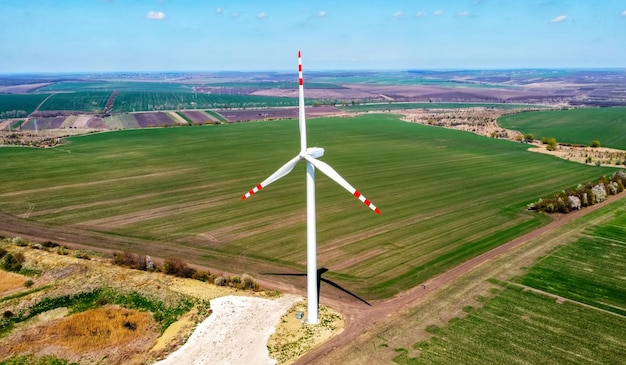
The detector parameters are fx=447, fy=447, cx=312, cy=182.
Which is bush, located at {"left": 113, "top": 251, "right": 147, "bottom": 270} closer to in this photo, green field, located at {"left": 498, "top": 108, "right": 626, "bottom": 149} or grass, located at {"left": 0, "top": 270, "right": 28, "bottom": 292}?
grass, located at {"left": 0, "top": 270, "right": 28, "bottom": 292}

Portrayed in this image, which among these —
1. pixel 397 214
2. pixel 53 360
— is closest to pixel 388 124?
pixel 397 214

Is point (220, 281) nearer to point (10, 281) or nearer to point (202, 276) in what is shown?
point (202, 276)

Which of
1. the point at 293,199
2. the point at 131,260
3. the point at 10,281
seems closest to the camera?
the point at 10,281

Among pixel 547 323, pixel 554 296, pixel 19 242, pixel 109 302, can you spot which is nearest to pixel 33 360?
pixel 109 302

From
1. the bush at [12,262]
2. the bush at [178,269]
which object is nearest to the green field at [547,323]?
the bush at [178,269]

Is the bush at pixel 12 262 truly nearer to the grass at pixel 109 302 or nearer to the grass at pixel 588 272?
the grass at pixel 109 302

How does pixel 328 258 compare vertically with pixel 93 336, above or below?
above

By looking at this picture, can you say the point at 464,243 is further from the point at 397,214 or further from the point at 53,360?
the point at 53,360
